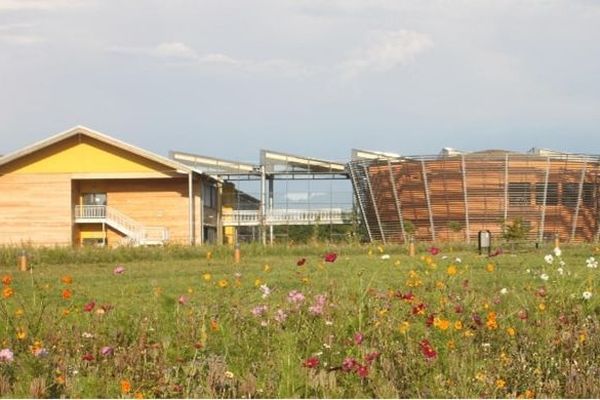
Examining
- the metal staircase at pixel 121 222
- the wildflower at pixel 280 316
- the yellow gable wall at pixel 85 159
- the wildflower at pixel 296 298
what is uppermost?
the yellow gable wall at pixel 85 159

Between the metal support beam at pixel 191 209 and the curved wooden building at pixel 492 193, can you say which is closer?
the metal support beam at pixel 191 209

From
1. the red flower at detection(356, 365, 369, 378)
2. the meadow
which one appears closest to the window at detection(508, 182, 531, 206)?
the meadow

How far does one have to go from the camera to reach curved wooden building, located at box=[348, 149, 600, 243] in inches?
1919

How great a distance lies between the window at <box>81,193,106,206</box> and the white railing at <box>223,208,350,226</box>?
394 inches

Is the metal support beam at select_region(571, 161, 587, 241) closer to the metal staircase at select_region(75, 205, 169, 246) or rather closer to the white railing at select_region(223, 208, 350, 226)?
the white railing at select_region(223, 208, 350, 226)

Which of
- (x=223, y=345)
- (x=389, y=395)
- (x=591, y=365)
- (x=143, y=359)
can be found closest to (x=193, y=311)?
(x=223, y=345)

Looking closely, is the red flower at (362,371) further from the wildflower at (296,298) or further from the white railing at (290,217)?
the white railing at (290,217)

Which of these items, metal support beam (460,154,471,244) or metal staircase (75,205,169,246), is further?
A: metal support beam (460,154,471,244)

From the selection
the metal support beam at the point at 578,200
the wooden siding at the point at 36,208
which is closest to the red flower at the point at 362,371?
the wooden siding at the point at 36,208

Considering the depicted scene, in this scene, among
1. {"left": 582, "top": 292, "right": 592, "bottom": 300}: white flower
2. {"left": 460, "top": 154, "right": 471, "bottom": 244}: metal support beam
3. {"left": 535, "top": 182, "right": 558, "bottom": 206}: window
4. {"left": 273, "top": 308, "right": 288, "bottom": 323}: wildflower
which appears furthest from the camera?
{"left": 535, "top": 182, "right": 558, "bottom": 206}: window

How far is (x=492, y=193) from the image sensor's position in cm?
4881

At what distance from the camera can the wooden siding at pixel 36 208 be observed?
47500 millimetres

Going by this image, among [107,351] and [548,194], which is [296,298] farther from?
[548,194]

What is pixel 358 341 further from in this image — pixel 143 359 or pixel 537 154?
pixel 537 154
